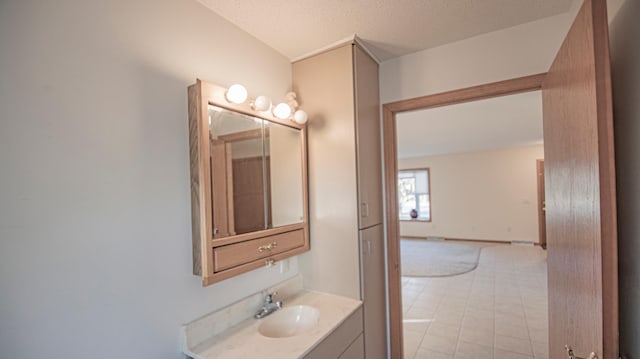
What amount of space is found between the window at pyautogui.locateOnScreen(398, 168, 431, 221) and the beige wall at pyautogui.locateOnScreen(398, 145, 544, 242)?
0.19 m

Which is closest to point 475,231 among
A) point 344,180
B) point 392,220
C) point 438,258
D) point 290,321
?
point 438,258

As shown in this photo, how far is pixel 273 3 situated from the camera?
1.40 m

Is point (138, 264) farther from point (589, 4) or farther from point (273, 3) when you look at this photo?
point (589, 4)

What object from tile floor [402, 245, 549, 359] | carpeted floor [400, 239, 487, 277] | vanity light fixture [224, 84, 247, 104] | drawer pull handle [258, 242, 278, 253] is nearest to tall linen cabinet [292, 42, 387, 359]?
drawer pull handle [258, 242, 278, 253]

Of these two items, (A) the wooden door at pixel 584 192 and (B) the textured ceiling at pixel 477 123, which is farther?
(B) the textured ceiling at pixel 477 123

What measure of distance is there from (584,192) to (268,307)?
1.58m

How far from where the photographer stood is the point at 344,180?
5.86 ft

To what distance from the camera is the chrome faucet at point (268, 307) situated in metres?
1.57

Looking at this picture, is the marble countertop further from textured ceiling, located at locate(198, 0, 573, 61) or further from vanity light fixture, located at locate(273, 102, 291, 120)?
textured ceiling, located at locate(198, 0, 573, 61)

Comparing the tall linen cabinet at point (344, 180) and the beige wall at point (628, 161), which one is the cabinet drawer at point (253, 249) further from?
the beige wall at point (628, 161)

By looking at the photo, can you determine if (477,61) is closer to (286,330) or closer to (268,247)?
(268,247)

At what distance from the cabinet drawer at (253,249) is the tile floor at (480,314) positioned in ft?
5.70

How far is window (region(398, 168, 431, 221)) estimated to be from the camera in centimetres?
826

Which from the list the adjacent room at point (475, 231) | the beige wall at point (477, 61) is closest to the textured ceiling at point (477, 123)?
the adjacent room at point (475, 231)
